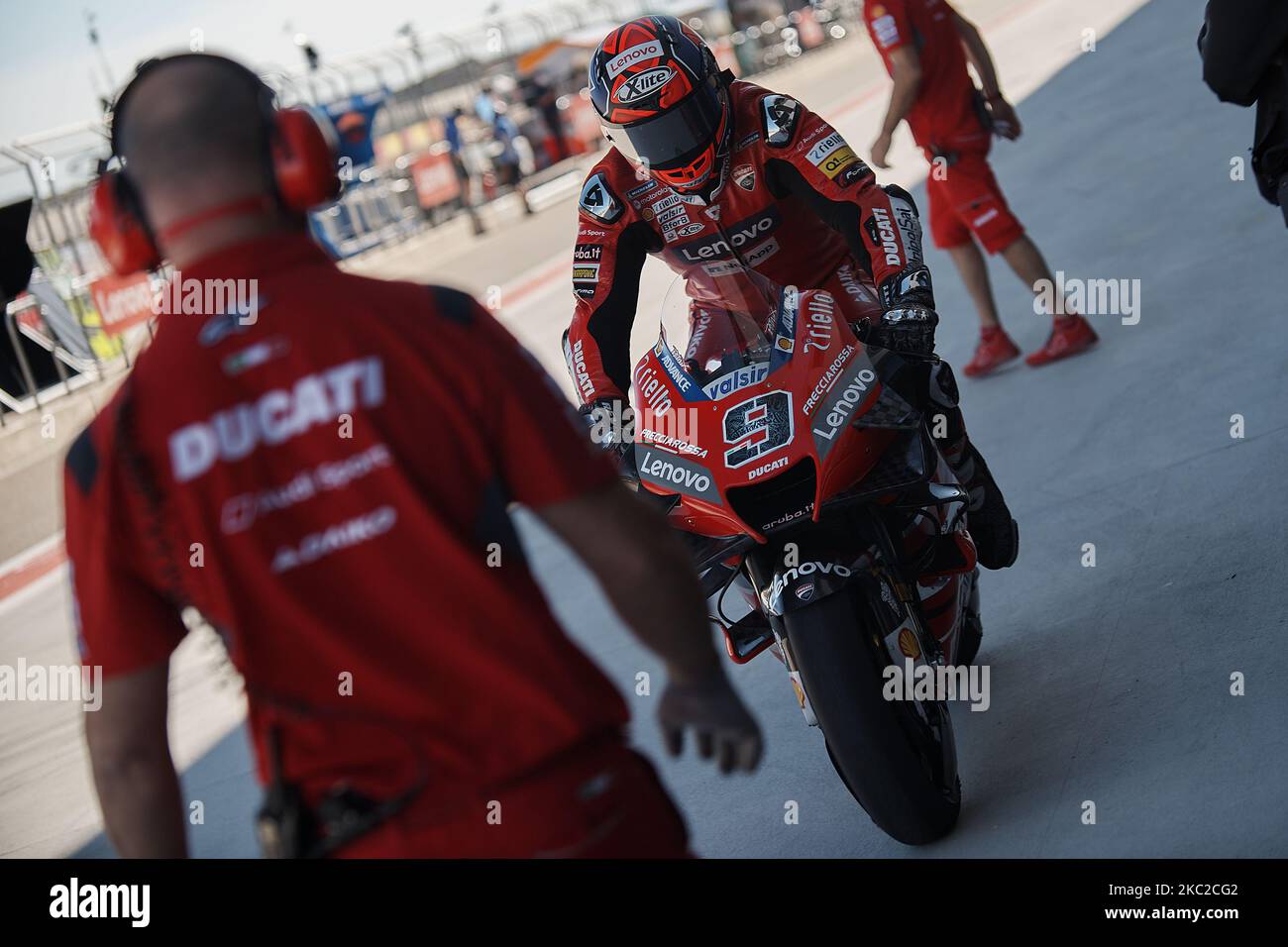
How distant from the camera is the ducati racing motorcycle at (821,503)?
10.3 feet

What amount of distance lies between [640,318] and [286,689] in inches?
369

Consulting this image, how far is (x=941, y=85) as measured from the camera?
22.3 feet

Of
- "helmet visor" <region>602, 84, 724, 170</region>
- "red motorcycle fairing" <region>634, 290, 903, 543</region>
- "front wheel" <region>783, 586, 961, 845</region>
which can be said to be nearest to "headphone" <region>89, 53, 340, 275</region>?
"red motorcycle fairing" <region>634, 290, 903, 543</region>

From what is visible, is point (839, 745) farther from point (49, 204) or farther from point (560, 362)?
point (49, 204)

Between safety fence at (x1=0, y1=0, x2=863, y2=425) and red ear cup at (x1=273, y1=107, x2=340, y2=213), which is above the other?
red ear cup at (x1=273, y1=107, x2=340, y2=213)

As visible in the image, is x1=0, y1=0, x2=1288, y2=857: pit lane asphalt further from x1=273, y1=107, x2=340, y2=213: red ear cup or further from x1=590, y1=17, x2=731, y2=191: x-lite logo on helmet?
x1=273, y1=107, x2=340, y2=213: red ear cup

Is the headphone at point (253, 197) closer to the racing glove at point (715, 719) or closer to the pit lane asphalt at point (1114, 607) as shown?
the racing glove at point (715, 719)

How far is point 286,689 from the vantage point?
1706 millimetres

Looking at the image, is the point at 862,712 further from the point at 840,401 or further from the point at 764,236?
the point at 764,236

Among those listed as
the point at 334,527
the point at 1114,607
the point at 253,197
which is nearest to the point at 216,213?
the point at 253,197

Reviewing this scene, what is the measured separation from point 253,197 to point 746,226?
2539 millimetres

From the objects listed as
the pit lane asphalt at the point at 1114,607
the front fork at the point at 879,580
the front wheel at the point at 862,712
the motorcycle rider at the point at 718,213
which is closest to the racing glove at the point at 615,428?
the motorcycle rider at the point at 718,213

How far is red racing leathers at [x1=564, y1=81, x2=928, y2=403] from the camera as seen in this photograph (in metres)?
3.95

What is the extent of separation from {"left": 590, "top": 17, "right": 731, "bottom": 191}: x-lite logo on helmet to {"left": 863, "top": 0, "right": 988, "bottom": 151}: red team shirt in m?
3.06
